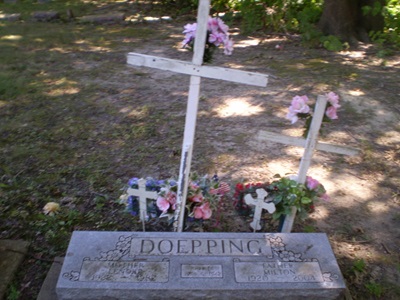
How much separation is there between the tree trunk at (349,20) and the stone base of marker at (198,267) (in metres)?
5.29

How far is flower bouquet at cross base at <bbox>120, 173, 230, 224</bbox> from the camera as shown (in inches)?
95.6

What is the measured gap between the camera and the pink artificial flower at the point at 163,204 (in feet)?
7.87

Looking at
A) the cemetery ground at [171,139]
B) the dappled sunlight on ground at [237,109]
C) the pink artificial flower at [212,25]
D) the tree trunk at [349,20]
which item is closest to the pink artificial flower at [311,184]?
the cemetery ground at [171,139]

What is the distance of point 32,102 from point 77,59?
164cm

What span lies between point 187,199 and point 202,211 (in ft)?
0.39

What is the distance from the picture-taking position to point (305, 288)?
2021mm

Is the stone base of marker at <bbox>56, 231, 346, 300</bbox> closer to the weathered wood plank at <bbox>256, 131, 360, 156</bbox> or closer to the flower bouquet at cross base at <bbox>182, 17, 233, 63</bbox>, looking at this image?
the weathered wood plank at <bbox>256, 131, 360, 156</bbox>

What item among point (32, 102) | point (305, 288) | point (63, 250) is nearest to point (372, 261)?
point (305, 288)

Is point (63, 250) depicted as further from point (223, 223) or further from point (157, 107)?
point (157, 107)

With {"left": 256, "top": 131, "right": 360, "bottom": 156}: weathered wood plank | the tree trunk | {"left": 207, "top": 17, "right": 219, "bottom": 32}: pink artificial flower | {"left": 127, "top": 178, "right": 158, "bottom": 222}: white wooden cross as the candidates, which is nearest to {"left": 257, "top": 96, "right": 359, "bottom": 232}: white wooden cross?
{"left": 256, "top": 131, "right": 360, "bottom": 156}: weathered wood plank

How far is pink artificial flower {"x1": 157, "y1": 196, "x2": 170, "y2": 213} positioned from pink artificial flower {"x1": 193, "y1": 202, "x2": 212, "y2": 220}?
18 centimetres

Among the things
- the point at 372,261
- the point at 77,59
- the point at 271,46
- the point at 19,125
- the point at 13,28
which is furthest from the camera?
the point at 13,28

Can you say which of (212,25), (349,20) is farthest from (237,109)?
(349,20)

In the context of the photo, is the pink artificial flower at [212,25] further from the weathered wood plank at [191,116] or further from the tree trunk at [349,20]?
the tree trunk at [349,20]
